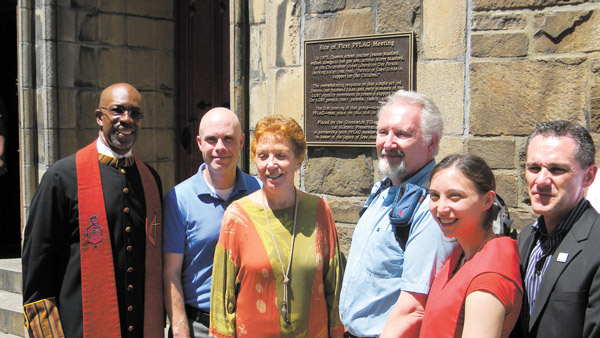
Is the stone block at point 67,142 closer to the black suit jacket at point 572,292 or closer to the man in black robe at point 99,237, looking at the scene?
the man in black robe at point 99,237

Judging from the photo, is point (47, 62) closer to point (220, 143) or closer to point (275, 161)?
point (220, 143)

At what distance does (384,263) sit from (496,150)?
5.46 feet

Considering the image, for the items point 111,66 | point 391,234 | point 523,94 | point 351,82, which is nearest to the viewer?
point 391,234

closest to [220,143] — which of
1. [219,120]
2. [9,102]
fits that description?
[219,120]

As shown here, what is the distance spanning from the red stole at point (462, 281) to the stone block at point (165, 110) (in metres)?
4.61

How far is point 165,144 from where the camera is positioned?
6.27m

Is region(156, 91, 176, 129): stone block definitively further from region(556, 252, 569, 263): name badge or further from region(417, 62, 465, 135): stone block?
region(556, 252, 569, 263): name badge

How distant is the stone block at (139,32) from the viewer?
19.9 ft

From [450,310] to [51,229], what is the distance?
1836 mm

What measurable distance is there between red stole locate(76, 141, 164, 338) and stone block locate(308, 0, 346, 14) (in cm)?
205

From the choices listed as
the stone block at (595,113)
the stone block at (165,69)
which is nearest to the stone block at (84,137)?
the stone block at (165,69)

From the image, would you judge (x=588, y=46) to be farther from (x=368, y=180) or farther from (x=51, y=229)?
(x=51, y=229)

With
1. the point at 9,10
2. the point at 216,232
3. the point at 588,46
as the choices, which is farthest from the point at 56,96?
the point at 588,46

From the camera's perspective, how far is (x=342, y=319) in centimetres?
263
